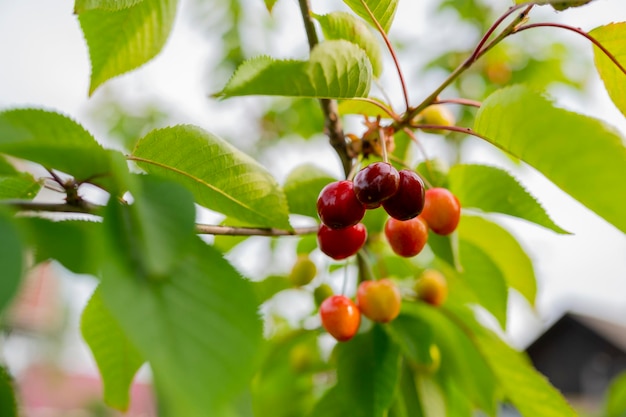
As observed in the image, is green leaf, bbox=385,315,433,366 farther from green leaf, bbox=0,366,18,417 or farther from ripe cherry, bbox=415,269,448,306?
green leaf, bbox=0,366,18,417

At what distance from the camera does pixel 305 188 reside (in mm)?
1167

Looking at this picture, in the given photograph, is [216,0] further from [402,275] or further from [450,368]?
[450,368]

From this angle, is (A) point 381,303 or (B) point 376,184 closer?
(B) point 376,184

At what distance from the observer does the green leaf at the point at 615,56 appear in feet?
2.98

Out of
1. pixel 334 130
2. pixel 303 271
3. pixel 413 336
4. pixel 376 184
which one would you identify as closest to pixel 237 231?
pixel 376 184

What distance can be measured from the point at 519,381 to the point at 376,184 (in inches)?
23.7

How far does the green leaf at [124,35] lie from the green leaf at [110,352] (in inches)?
18.4

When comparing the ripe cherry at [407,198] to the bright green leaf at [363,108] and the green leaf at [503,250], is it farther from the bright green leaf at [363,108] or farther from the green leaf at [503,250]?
the green leaf at [503,250]

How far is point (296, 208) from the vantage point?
118 centimetres

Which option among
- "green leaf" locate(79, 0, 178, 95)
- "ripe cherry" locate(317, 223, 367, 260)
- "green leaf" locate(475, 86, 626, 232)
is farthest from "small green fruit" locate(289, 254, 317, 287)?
"green leaf" locate(475, 86, 626, 232)

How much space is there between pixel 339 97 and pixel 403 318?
20.5 inches

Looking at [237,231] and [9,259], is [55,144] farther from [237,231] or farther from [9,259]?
[237,231]

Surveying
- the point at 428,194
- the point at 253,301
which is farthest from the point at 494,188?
the point at 253,301

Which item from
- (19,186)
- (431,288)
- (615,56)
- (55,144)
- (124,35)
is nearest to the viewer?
(55,144)
